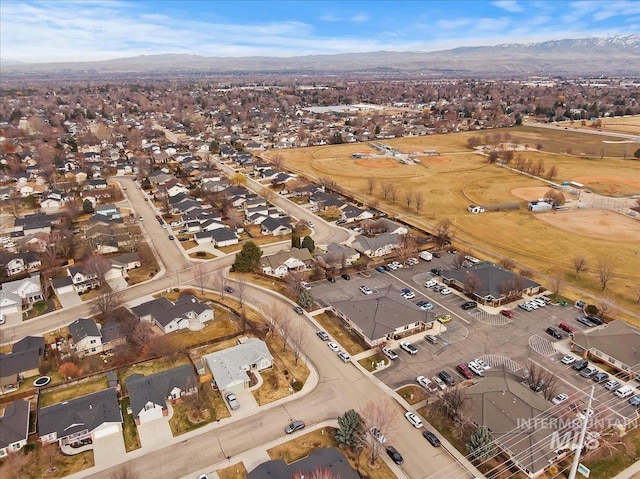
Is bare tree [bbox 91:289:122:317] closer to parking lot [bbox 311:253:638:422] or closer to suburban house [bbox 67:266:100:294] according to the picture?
suburban house [bbox 67:266:100:294]

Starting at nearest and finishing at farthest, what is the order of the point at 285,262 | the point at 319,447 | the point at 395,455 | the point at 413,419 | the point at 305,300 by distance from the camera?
1. the point at 395,455
2. the point at 319,447
3. the point at 413,419
4. the point at 305,300
5. the point at 285,262

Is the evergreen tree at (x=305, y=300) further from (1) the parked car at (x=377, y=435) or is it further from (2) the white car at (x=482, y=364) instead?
(1) the parked car at (x=377, y=435)

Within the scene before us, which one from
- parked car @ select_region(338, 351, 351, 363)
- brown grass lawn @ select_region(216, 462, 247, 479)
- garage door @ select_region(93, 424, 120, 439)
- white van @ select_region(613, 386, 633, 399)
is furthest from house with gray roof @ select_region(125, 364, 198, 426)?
white van @ select_region(613, 386, 633, 399)

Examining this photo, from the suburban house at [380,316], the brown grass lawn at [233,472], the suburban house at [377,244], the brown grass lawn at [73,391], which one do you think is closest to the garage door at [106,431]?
the brown grass lawn at [73,391]

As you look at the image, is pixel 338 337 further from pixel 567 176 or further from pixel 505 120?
pixel 505 120

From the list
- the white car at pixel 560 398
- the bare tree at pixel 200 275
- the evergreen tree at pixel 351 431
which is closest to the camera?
the evergreen tree at pixel 351 431

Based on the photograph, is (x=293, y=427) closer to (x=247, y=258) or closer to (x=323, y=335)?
(x=323, y=335)

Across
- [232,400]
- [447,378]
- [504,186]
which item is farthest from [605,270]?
[232,400]
